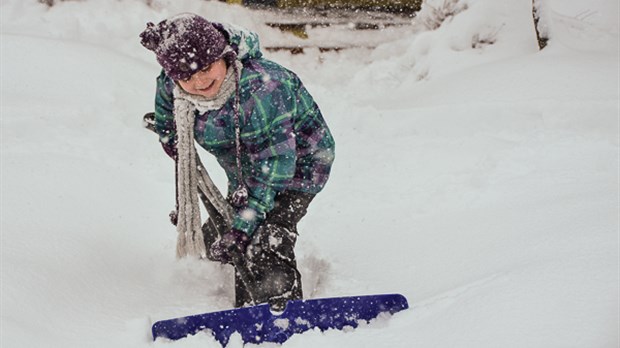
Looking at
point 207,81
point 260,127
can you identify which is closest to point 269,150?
point 260,127

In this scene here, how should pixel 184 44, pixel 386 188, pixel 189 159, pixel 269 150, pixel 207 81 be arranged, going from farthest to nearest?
pixel 386 188 < pixel 189 159 < pixel 269 150 < pixel 207 81 < pixel 184 44

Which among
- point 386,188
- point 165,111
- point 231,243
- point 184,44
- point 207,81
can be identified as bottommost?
point 386,188

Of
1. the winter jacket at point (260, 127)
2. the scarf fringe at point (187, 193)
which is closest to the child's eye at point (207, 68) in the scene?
the winter jacket at point (260, 127)

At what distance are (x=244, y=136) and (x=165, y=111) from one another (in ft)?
1.25

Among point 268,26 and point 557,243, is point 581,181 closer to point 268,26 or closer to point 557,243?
point 557,243

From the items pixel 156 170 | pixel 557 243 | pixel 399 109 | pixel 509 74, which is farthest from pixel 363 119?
pixel 557 243

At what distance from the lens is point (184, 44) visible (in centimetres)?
211

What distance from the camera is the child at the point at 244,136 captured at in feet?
7.13

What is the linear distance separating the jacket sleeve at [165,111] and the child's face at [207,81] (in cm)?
22

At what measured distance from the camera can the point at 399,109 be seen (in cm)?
451

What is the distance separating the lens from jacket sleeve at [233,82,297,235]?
231cm

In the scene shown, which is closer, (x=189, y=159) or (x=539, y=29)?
(x=189, y=159)

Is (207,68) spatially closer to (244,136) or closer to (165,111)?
(244,136)

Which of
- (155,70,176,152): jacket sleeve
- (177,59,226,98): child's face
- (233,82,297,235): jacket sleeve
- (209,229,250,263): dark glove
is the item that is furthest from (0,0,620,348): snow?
(177,59,226,98): child's face
